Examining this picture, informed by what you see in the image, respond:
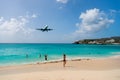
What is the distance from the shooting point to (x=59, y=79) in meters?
18.8

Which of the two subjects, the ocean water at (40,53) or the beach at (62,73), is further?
the ocean water at (40,53)

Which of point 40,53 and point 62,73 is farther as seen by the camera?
point 40,53

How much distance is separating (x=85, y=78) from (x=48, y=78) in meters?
2.96

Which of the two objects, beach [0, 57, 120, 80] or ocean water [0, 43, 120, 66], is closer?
beach [0, 57, 120, 80]

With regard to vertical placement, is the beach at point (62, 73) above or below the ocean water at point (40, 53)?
below

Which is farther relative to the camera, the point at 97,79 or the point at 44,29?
the point at 44,29

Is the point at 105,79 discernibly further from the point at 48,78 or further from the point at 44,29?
the point at 44,29

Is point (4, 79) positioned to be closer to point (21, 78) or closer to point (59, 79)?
point (21, 78)

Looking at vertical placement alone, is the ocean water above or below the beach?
above

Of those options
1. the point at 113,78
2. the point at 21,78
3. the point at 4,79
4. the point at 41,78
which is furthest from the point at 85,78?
the point at 4,79

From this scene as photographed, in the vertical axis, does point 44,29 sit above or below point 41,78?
above

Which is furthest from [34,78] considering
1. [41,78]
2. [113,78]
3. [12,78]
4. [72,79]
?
[113,78]

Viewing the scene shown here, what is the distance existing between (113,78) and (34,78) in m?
6.27

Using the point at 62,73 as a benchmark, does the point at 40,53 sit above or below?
above
